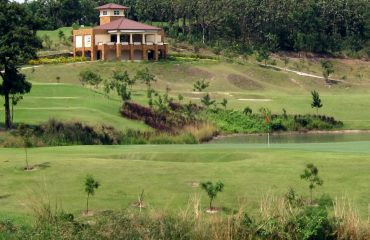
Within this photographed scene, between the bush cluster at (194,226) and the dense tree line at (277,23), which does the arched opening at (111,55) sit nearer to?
the dense tree line at (277,23)

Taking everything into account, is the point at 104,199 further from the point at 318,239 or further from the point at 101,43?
the point at 101,43

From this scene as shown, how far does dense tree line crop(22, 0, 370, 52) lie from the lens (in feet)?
415

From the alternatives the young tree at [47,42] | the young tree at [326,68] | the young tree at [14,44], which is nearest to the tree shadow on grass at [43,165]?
the young tree at [14,44]

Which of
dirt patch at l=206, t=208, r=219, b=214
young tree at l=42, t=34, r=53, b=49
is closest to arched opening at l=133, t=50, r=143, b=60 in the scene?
young tree at l=42, t=34, r=53, b=49

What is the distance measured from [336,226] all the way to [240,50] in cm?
9679

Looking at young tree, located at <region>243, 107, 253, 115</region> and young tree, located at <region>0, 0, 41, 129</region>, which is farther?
young tree, located at <region>243, 107, 253, 115</region>

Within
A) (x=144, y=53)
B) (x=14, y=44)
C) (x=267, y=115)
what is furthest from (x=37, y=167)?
(x=144, y=53)

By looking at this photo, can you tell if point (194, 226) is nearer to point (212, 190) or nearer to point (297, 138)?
point (212, 190)

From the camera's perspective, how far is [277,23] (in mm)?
130750

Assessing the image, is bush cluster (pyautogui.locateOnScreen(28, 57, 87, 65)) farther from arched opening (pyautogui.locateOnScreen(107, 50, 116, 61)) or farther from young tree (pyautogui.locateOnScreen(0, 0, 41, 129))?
young tree (pyautogui.locateOnScreen(0, 0, 41, 129))

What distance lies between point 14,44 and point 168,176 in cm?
2374

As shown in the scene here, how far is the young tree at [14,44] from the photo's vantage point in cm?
5341

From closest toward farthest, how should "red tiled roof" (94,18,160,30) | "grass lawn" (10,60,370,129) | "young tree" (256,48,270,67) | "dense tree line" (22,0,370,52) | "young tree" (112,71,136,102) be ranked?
"grass lawn" (10,60,370,129) → "young tree" (112,71,136,102) → "red tiled roof" (94,18,160,30) → "young tree" (256,48,270,67) → "dense tree line" (22,0,370,52)

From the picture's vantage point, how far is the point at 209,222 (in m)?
Result: 23.2
